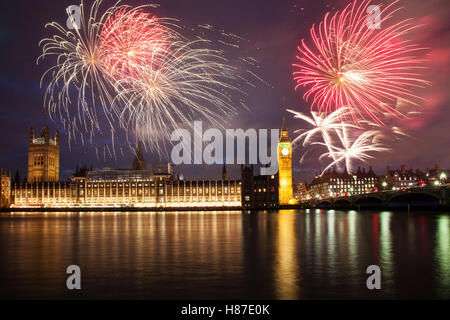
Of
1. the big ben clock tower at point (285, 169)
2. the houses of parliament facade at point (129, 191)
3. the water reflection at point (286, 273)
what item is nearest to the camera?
the water reflection at point (286, 273)

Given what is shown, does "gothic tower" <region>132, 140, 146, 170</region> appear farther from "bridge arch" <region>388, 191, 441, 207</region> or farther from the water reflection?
the water reflection

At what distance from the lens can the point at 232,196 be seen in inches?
6649

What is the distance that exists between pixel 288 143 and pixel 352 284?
152 meters

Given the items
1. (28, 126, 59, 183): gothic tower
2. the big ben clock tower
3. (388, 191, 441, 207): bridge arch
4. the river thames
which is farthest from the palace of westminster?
the river thames

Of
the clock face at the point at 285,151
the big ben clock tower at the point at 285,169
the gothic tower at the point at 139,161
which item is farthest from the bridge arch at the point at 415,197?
the gothic tower at the point at 139,161

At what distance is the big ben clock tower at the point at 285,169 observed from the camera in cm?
15662

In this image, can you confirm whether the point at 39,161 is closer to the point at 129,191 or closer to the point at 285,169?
the point at 129,191

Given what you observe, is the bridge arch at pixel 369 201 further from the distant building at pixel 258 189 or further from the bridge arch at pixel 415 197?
the distant building at pixel 258 189

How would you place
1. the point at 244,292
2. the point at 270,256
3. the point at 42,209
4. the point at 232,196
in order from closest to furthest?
the point at 244,292
the point at 270,256
the point at 42,209
the point at 232,196

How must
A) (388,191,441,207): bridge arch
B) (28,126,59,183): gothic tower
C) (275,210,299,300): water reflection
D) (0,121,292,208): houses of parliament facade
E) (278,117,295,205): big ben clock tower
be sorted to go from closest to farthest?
1. (275,210,299,300): water reflection
2. (388,191,441,207): bridge arch
3. (278,117,295,205): big ben clock tower
4. (0,121,292,208): houses of parliament facade
5. (28,126,59,183): gothic tower

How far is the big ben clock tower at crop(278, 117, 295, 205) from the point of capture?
157 metres

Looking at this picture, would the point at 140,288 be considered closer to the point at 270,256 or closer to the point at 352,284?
the point at 352,284
